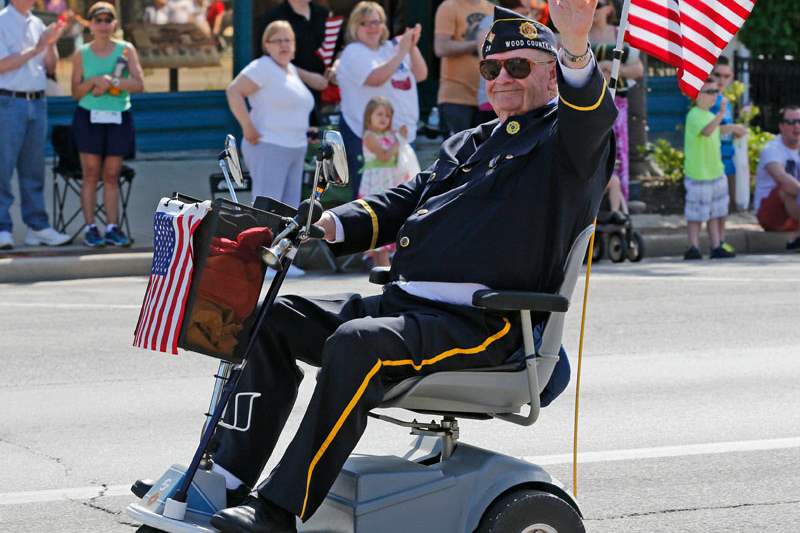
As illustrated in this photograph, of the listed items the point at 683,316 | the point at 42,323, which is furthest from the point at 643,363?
the point at 42,323

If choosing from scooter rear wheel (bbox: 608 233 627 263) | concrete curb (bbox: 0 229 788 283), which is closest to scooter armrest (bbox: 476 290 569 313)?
concrete curb (bbox: 0 229 788 283)

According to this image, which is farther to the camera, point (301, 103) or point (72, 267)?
point (301, 103)

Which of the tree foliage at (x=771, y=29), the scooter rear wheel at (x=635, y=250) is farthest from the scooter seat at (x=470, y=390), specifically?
the tree foliage at (x=771, y=29)

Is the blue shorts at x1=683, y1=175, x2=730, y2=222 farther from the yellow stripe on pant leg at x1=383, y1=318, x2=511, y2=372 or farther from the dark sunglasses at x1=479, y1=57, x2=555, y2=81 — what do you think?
the yellow stripe on pant leg at x1=383, y1=318, x2=511, y2=372

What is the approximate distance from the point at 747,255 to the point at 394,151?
3818 mm

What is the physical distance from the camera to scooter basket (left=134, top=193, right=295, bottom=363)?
4.57 metres

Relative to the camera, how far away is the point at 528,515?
4742mm

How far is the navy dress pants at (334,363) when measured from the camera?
457 centimetres

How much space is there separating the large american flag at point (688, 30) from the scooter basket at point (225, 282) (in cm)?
185

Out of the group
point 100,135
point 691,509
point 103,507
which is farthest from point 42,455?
point 100,135

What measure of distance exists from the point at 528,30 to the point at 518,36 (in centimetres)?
4

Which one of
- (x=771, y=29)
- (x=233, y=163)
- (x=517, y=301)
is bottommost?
(x=517, y=301)

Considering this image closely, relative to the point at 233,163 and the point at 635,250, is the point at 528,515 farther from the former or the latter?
the point at 635,250

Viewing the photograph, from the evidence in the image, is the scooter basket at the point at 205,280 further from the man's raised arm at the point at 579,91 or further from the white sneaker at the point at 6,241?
the white sneaker at the point at 6,241
